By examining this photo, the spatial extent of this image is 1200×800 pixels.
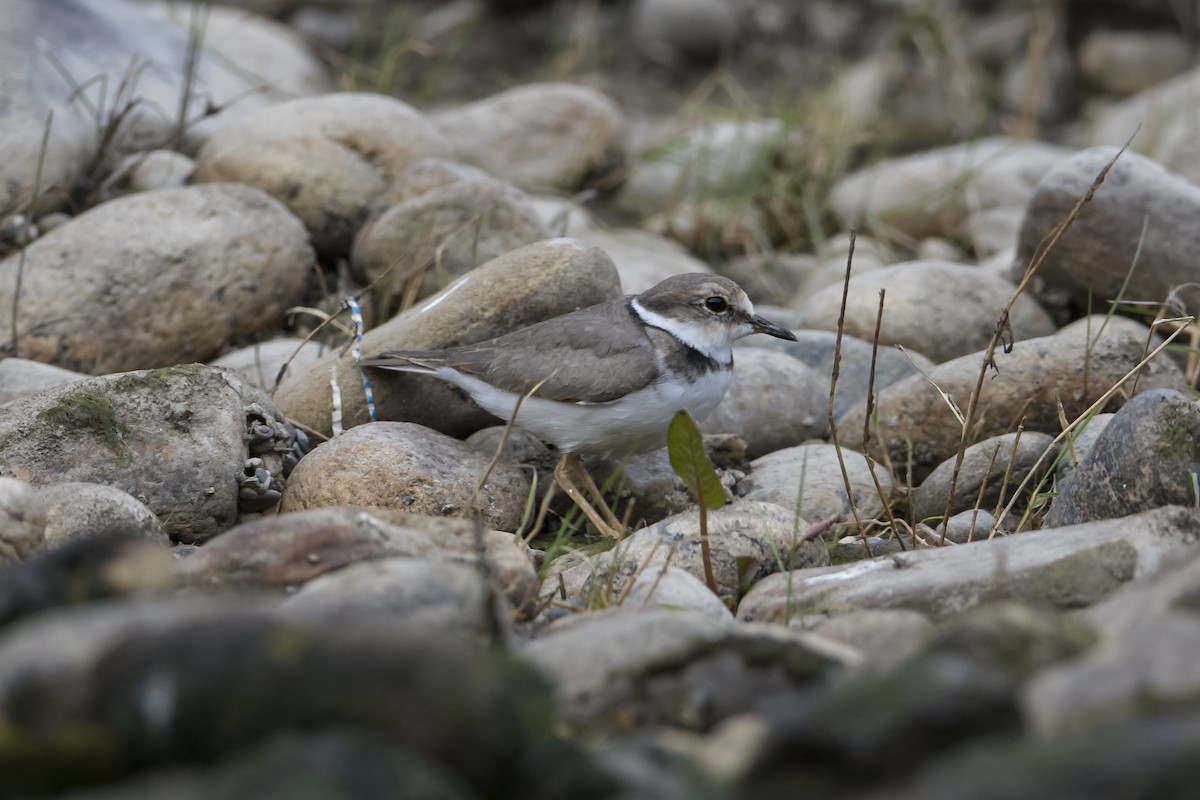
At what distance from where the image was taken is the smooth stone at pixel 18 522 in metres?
3.11

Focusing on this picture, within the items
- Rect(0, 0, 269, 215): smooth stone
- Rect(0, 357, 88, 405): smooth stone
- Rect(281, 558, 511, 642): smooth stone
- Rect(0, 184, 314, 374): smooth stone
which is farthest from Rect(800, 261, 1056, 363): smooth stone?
Rect(281, 558, 511, 642): smooth stone

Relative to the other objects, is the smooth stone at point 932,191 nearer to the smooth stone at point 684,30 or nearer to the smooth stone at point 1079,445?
the smooth stone at point 684,30

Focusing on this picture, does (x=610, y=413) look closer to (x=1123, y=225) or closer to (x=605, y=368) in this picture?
(x=605, y=368)

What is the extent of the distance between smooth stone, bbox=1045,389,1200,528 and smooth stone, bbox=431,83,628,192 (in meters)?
4.78

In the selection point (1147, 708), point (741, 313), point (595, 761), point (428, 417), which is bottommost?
point (428, 417)

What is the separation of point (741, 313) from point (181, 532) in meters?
2.15

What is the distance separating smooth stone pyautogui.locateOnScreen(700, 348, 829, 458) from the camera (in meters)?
5.22

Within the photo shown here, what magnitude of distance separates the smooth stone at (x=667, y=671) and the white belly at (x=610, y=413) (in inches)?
75.7

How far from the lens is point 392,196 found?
624 centimetres

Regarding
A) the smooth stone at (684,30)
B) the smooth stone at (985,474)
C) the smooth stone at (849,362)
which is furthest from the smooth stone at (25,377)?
the smooth stone at (684,30)

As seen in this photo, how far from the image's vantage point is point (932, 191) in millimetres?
8203

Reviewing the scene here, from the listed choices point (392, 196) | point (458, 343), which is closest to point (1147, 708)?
point (458, 343)

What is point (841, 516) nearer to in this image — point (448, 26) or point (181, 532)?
point (181, 532)

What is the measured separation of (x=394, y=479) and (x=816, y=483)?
148cm
